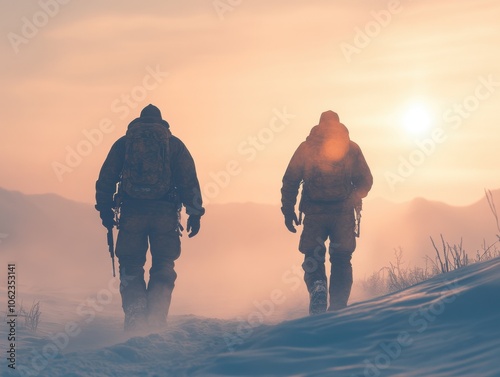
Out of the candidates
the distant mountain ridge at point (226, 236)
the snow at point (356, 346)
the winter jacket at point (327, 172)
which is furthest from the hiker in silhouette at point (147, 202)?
the distant mountain ridge at point (226, 236)

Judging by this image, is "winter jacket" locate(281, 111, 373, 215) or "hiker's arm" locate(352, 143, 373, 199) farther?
"hiker's arm" locate(352, 143, 373, 199)

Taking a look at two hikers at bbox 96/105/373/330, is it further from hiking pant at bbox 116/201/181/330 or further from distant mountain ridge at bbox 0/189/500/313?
distant mountain ridge at bbox 0/189/500/313

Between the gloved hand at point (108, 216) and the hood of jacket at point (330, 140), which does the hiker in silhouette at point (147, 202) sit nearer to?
the gloved hand at point (108, 216)

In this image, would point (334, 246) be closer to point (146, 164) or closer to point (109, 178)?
point (146, 164)

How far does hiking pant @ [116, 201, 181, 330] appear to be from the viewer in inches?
425

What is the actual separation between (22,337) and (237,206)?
5454cm

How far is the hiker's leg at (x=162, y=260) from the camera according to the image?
10.9m

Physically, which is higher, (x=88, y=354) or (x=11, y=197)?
(x=11, y=197)

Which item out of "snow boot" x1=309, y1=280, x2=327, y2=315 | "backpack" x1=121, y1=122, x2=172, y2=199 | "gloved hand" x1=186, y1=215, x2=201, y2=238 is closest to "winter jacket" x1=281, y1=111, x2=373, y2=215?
"snow boot" x1=309, y1=280, x2=327, y2=315

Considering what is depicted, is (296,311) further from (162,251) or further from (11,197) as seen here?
(11,197)

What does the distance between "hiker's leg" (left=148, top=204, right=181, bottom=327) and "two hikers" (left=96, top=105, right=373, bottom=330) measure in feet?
0.04

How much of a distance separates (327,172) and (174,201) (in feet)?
5.89

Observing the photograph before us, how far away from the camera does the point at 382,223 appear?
184 ft

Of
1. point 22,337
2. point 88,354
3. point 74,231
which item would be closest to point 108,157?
point 22,337
